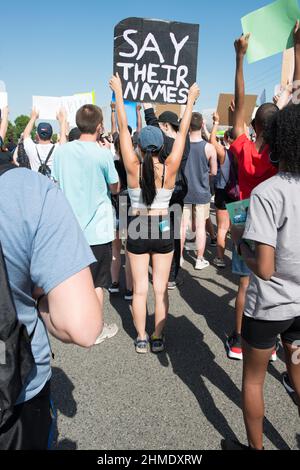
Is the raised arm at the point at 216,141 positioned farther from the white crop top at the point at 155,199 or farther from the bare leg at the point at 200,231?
the white crop top at the point at 155,199

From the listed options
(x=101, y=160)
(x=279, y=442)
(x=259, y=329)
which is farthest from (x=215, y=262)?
(x=259, y=329)

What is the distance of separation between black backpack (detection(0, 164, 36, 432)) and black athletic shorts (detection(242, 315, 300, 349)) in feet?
3.74

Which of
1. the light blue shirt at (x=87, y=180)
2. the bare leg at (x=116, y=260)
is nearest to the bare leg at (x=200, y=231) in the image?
the bare leg at (x=116, y=260)

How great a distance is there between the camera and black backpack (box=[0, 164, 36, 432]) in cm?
96

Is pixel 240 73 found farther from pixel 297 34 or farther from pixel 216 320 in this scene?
pixel 216 320

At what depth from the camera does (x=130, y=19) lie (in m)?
3.13

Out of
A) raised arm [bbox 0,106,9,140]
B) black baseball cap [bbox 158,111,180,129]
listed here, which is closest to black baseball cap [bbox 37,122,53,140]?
raised arm [bbox 0,106,9,140]

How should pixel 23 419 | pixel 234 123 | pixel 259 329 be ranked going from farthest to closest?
pixel 234 123
pixel 259 329
pixel 23 419

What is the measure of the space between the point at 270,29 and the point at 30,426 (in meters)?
2.84

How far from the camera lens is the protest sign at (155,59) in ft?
10.4

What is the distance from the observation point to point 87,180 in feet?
10.1

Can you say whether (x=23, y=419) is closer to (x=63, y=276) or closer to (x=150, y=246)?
(x=63, y=276)

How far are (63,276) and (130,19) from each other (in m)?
2.93

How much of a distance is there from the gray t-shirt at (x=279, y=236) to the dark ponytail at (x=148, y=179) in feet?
4.29
